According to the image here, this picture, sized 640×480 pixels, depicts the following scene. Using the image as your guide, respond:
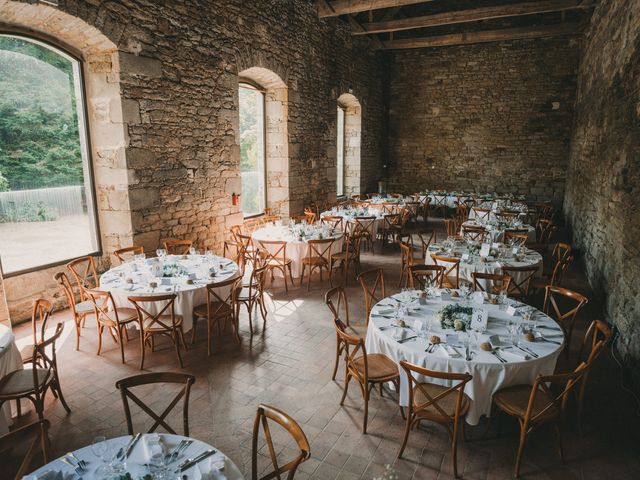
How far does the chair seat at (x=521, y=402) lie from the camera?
286 cm

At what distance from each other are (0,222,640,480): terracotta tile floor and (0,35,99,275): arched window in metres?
1.41

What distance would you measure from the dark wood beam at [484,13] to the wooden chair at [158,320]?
32.5 ft

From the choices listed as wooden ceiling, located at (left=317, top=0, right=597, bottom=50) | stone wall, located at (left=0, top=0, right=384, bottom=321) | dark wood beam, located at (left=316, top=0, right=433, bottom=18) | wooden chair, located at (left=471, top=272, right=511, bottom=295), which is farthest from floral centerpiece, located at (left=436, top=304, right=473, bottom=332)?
dark wood beam, located at (left=316, top=0, right=433, bottom=18)

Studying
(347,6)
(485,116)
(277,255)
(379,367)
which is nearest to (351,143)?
(347,6)

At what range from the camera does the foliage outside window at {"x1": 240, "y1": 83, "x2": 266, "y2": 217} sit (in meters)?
8.95

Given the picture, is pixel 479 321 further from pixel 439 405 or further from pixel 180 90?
pixel 180 90

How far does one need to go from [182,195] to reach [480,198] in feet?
30.0

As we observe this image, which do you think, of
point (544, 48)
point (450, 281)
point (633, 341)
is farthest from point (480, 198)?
point (633, 341)

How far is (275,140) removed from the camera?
9375 millimetres

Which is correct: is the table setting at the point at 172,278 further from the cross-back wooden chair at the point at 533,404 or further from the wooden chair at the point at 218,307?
the cross-back wooden chair at the point at 533,404

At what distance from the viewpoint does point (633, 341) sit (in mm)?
4152

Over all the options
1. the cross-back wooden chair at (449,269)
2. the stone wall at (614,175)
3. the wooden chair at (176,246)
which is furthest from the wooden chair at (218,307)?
the stone wall at (614,175)

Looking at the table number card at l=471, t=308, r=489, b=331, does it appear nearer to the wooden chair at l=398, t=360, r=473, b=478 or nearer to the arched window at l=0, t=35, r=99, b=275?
the wooden chair at l=398, t=360, r=473, b=478

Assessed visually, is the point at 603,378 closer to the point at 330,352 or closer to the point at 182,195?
the point at 330,352
